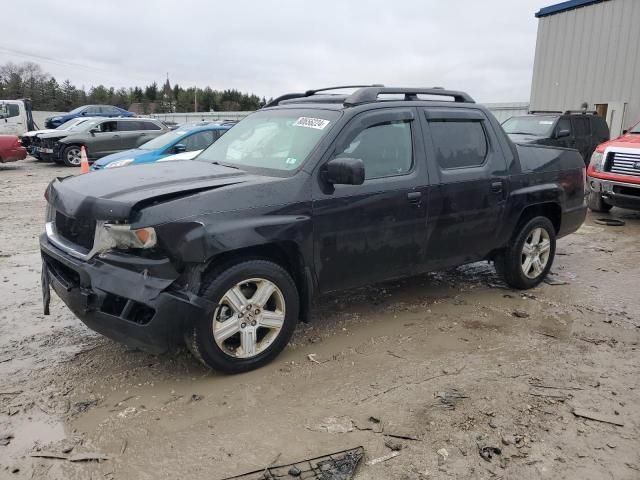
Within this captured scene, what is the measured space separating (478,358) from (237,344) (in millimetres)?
1767

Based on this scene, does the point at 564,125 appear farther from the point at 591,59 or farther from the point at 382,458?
the point at 382,458

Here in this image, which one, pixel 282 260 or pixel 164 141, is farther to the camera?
pixel 164 141

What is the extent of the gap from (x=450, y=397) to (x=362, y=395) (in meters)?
0.56

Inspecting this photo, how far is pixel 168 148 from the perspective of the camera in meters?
10.4

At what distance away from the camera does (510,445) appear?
9.39ft

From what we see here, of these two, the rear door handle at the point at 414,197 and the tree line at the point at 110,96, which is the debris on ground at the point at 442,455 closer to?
the rear door handle at the point at 414,197

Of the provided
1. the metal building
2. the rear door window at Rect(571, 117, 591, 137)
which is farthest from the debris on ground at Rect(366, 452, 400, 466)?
the metal building

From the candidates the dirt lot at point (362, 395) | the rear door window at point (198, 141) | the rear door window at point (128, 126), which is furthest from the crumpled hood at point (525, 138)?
the rear door window at point (128, 126)

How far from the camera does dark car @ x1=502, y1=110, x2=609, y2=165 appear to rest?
1225 centimetres

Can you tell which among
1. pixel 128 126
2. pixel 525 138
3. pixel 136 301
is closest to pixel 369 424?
pixel 136 301

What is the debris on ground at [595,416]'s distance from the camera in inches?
122

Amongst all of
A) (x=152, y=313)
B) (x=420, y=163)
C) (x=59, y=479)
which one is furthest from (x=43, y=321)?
(x=420, y=163)

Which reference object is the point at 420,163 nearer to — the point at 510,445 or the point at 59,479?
the point at 510,445

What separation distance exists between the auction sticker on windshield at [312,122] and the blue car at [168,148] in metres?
5.79
